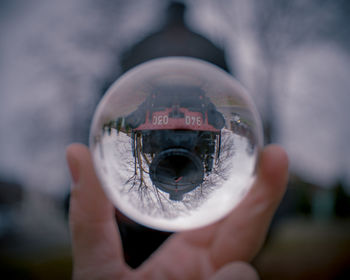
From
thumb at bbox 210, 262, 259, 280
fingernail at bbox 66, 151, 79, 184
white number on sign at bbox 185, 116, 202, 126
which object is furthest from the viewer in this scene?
fingernail at bbox 66, 151, 79, 184

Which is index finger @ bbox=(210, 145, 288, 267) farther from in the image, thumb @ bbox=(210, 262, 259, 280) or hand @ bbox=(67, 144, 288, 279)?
thumb @ bbox=(210, 262, 259, 280)

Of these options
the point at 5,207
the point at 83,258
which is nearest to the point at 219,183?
the point at 83,258

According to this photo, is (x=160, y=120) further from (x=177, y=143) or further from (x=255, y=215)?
(x=255, y=215)

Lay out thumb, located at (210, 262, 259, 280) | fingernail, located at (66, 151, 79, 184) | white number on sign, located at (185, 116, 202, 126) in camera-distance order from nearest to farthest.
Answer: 1. white number on sign, located at (185, 116, 202, 126)
2. thumb, located at (210, 262, 259, 280)
3. fingernail, located at (66, 151, 79, 184)

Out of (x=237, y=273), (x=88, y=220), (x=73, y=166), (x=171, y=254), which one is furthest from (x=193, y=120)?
(x=171, y=254)

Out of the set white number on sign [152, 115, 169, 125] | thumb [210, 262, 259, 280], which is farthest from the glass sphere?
thumb [210, 262, 259, 280]
